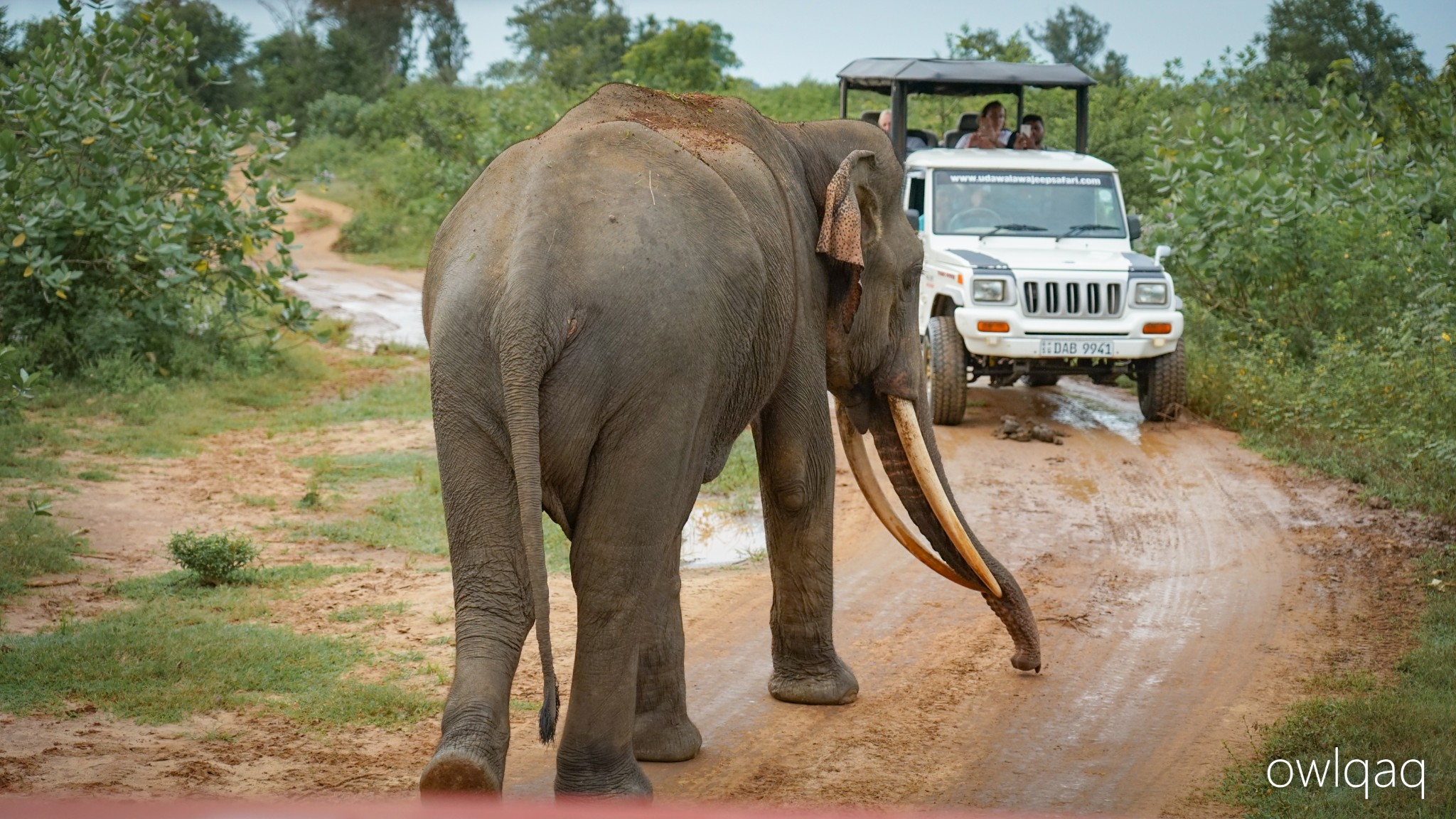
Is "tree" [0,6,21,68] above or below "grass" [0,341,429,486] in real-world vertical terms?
above

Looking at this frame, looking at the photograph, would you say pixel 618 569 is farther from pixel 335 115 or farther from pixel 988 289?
pixel 335 115

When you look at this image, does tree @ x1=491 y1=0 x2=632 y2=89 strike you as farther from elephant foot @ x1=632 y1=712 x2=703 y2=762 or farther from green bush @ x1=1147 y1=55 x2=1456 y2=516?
elephant foot @ x1=632 y1=712 x2=703 y2=762

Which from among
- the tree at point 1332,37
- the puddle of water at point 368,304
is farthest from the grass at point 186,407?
the tree at point 1332,37

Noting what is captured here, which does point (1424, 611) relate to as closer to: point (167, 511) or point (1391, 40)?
point (167, 511)

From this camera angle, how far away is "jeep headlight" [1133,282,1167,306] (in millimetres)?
11289

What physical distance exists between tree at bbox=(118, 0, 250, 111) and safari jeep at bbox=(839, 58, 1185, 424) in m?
6.39

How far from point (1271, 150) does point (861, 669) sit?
11941mm

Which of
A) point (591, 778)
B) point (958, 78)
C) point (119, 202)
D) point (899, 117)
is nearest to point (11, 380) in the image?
point (119, 202)

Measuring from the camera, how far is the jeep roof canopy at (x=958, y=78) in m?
14.0

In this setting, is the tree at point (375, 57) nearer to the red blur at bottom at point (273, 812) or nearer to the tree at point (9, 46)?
the tree at point (9, 46)

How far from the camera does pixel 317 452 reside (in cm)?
1049

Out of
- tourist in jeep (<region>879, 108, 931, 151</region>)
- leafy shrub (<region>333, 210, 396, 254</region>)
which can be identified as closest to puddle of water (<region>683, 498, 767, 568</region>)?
tourist in jeep (<region>879, 108, 931, 151</region>)

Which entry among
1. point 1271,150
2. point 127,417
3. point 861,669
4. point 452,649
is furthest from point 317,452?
point 1271,150

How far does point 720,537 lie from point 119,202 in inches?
233
